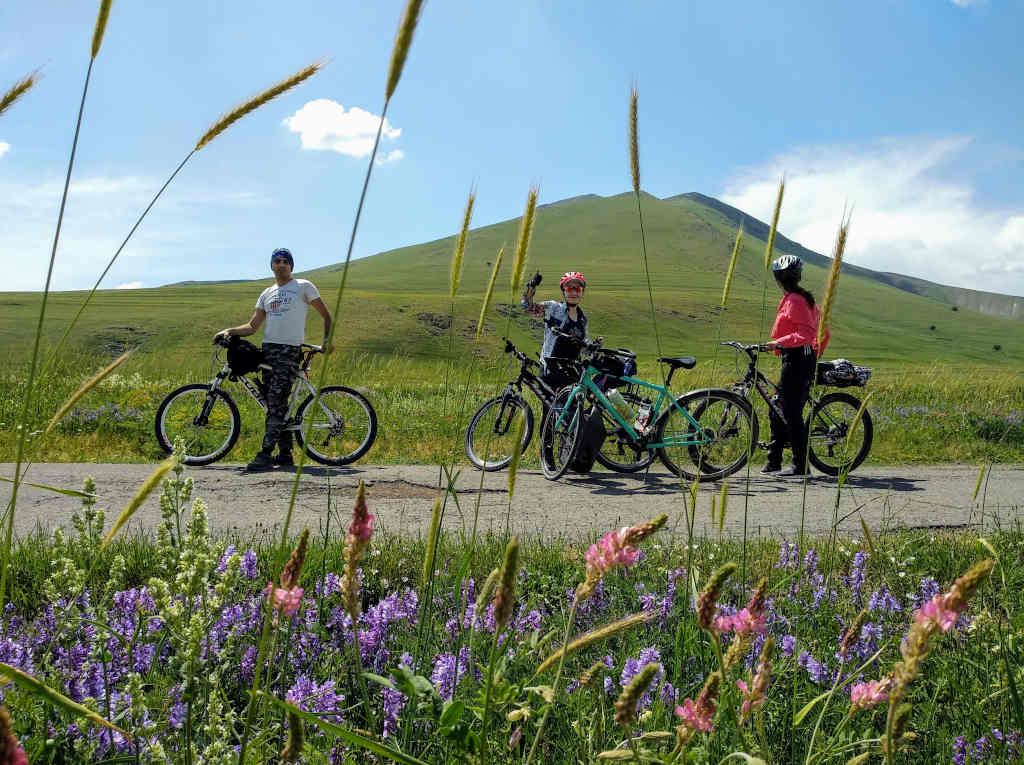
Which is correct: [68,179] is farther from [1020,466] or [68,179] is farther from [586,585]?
[1020,466]

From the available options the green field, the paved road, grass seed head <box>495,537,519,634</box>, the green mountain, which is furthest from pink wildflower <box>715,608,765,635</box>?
the paved road

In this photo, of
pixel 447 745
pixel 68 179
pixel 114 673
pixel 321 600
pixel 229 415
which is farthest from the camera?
pixel 229 415

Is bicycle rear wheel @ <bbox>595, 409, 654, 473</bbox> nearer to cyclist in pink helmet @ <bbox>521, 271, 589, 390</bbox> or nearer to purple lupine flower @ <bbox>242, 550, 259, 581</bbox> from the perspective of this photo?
cyclist in pink helmet @ <bbox>521, 271, 589, 390</bbox>

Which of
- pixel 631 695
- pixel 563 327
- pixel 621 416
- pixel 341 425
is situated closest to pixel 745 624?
pixel 631 695

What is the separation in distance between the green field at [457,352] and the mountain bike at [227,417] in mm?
606

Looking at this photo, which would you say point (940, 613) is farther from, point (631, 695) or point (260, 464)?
point (260, 464)

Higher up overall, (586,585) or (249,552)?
(586,585)

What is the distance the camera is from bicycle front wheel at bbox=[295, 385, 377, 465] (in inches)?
351

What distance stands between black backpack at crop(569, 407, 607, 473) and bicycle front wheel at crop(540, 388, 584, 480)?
0.11m

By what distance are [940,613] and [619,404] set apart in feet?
25.4

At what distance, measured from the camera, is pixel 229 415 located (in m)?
9.02

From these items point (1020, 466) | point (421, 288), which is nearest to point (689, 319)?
point (421, 288)

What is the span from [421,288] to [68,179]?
156 meters

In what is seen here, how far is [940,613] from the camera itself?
844mm
